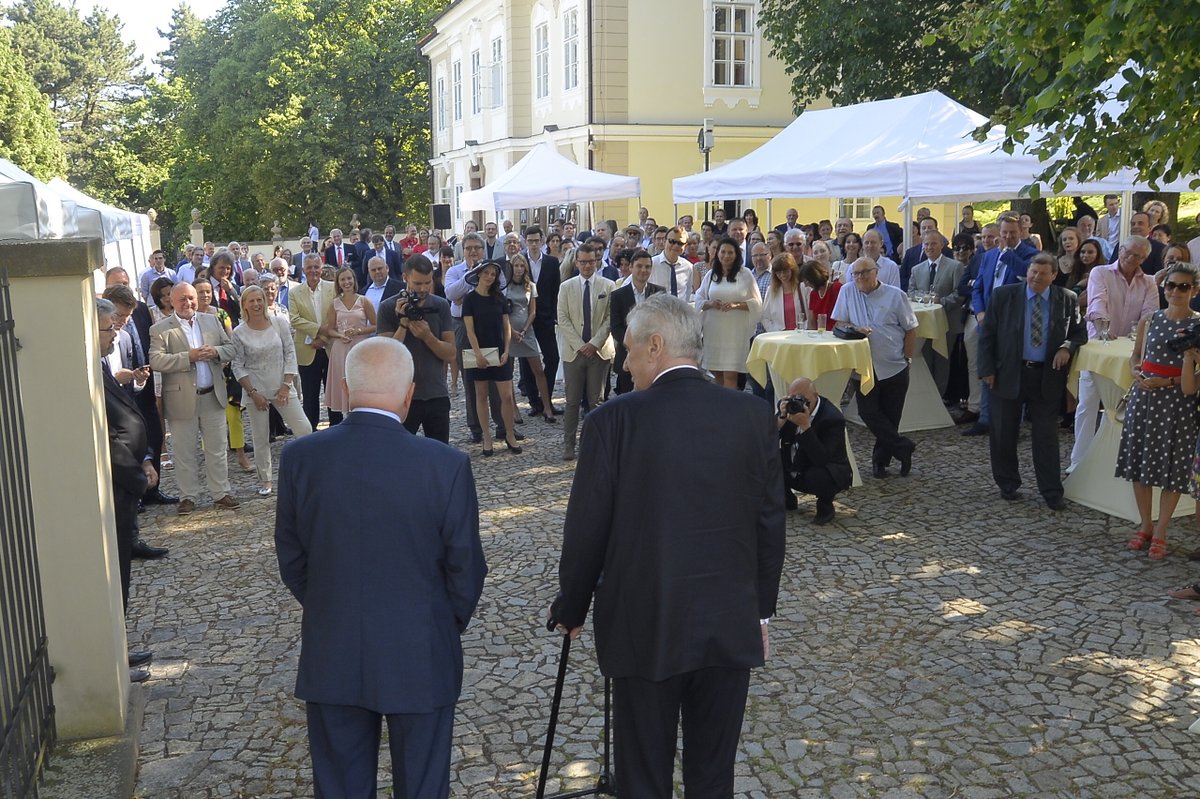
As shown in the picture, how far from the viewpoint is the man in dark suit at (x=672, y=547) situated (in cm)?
334

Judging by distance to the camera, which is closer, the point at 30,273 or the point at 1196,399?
the point at 30,273

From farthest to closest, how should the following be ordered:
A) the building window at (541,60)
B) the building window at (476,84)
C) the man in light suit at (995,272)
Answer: the building window at (476,84)
the building window at (541,60)
the man in light suit at (995,272)

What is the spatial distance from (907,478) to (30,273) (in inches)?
279


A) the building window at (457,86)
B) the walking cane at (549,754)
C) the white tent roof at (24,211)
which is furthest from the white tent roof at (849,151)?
the building window at (457,86)

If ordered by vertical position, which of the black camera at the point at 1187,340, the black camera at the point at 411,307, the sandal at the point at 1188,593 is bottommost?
the sandal at the point at 1188,593

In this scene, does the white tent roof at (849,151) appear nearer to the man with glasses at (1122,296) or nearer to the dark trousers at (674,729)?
the man with glasses at (1122,296)

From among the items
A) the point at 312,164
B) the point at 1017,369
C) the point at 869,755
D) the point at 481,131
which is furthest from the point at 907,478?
the point at 312,164

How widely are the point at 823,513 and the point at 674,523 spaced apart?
5.07 metres

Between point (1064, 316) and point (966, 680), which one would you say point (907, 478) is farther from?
point (966, 680)

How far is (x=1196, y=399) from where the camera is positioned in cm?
705

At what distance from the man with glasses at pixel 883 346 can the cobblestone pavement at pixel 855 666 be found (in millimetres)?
913

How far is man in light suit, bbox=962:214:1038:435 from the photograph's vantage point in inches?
417

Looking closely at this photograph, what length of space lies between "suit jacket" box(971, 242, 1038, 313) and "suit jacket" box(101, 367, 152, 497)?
24.7 ft

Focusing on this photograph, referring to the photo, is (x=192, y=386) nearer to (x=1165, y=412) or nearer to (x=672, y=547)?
(x=672, y=547)
